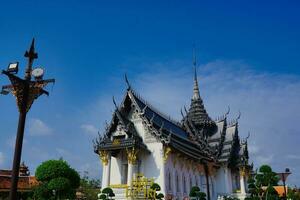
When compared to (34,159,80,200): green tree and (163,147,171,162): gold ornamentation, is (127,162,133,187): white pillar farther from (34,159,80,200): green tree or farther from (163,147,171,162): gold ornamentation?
(34,159,80,200): green tree

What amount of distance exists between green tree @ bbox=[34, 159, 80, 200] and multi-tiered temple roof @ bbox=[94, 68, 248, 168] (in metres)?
4.27

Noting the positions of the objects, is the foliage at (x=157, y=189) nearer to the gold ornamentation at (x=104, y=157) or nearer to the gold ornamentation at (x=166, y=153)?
the gold ornamentation at (x=166, y=153)

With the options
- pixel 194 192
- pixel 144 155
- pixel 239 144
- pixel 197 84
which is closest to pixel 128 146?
pixel 144 155

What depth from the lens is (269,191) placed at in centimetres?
2420

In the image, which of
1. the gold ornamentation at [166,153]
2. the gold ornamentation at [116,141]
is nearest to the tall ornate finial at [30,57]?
the gold ornamentation at [116,141]

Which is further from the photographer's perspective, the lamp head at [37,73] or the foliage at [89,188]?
the foliage at [89,188]

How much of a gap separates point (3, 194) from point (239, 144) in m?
24.2

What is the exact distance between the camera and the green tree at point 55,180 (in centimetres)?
2541

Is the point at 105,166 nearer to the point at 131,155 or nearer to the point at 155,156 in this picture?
the point at 131,155

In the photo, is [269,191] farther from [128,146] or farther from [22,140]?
[22,140]

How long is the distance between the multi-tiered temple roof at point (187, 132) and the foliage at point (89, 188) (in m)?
9.70

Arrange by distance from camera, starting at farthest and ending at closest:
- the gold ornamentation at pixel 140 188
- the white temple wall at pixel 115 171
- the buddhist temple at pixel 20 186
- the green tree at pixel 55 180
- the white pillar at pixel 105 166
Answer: the buddhist temple at pixel 20 186
the green tree at pixel 55 180
the white temple wall at pixel 115 171
the white pillar at pixel 105 166
the gold ornamentation at pixel 140 188

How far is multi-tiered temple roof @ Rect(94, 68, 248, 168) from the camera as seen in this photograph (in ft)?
77.0

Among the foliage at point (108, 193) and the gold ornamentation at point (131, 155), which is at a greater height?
the gold ornamentation at point (131, 155)
